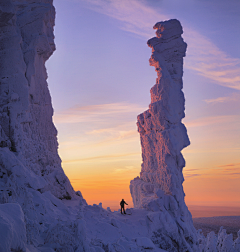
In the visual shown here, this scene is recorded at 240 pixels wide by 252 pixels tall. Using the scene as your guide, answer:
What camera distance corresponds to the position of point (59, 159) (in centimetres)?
1877

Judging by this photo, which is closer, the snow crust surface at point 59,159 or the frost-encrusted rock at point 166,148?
the snow crust surface at point 59,159

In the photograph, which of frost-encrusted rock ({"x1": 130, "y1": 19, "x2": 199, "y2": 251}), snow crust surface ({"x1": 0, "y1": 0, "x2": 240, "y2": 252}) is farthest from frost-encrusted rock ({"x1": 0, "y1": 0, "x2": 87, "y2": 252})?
frost-encrusted rock ({"x1": 130, "y1": 19, "x2": 199, "y2": 251})

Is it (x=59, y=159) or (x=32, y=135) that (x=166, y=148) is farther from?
(x=32, y=135)

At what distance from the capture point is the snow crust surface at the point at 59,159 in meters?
12.4

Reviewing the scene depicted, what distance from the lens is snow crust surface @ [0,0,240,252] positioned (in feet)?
40.5

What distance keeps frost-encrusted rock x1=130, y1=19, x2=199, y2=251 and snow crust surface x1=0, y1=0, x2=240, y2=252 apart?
71 mm

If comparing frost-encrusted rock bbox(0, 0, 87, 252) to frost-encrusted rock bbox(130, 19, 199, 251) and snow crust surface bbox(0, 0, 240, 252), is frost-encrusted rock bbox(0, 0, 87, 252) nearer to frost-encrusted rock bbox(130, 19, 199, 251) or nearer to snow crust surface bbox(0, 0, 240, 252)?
snow crust surface bbox(0, 0, 240, 252)

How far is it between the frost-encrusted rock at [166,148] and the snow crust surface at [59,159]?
71 millimetres

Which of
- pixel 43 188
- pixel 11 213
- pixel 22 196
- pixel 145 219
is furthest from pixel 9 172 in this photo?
pixel 145 219

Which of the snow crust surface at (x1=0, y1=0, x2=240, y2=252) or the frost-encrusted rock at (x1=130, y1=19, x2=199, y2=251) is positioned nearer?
the snow crust surface at (x1=0, y1=0, x2=240, y2=252)

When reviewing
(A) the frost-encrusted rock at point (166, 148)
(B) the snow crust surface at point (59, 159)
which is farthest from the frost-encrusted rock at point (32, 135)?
(A) the frost-encrusted rock at point (166, 148)

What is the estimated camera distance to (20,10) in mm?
17125

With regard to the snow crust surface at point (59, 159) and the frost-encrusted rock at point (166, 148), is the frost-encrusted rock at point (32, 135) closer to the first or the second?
the snow crust surface at point (59, 159)

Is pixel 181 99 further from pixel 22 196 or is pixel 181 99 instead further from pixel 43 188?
pixel 22 196
